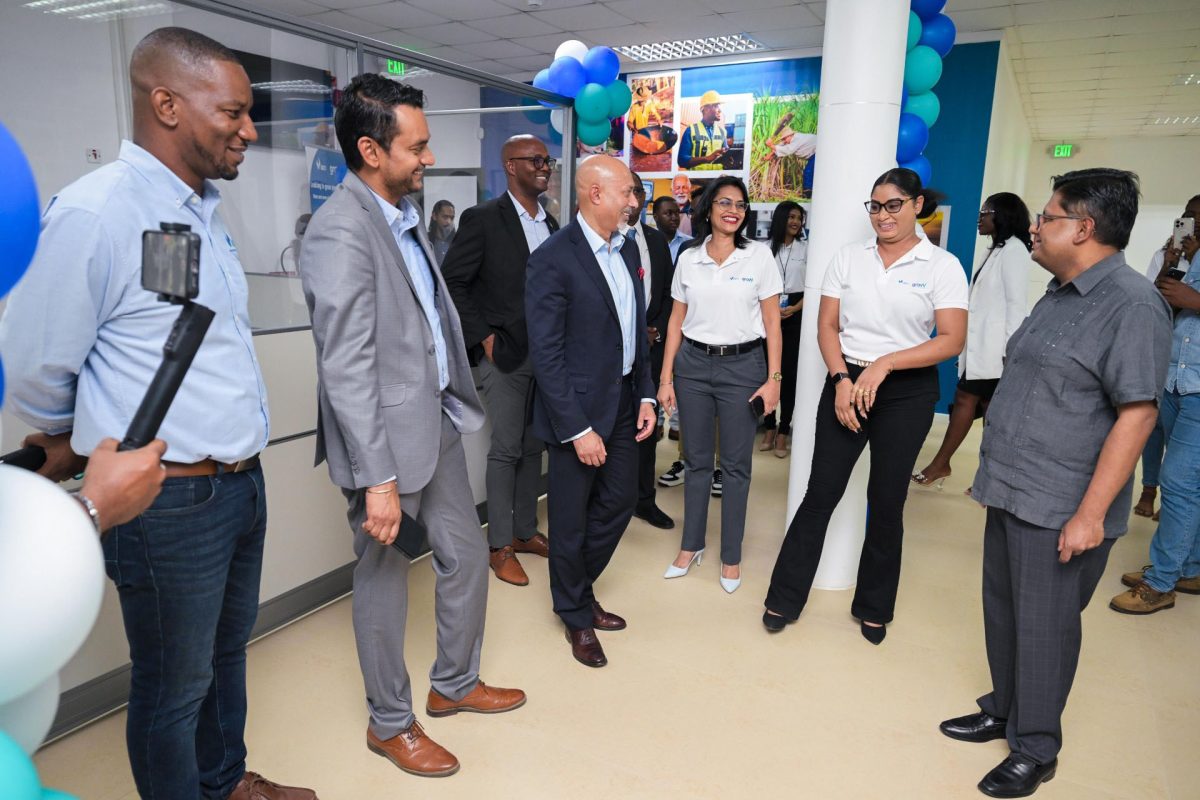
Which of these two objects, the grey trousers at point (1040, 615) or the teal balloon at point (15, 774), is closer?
the teal balloon at point (15, 774)

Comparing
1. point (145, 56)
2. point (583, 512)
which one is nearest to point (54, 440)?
point (145, 56)

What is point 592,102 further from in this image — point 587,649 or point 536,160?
point 587,649

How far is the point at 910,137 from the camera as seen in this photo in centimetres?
375

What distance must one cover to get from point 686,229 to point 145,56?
6481mm

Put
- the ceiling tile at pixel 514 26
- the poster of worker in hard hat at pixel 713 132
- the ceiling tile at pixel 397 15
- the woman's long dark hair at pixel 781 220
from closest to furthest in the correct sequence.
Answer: the woman's long dark hair at pixel 781 220
the ceiling tile at pixel 397 15
the ceiling tile at pixel 514 26
the poster of worker in hard hat at pixel 713 132

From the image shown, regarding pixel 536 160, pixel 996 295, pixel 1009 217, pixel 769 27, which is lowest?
pixel 996 295

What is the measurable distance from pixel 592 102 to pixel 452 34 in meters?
4.27

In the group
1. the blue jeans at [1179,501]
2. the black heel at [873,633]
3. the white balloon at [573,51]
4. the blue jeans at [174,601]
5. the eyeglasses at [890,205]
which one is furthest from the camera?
the white balloon at [573,51]

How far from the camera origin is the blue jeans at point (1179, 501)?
304cm

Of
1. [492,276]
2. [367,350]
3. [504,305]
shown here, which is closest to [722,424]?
[504,305]

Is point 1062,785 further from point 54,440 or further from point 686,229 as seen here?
point 686,229

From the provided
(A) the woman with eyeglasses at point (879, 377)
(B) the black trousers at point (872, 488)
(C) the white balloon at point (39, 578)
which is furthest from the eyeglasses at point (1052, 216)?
(C) the white balloon at point (39, 578)

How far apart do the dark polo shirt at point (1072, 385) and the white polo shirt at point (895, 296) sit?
0.50 metres

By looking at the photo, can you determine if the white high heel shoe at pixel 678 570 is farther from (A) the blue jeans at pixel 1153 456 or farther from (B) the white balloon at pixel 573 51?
(B) the white balloon at pixel 573 51
